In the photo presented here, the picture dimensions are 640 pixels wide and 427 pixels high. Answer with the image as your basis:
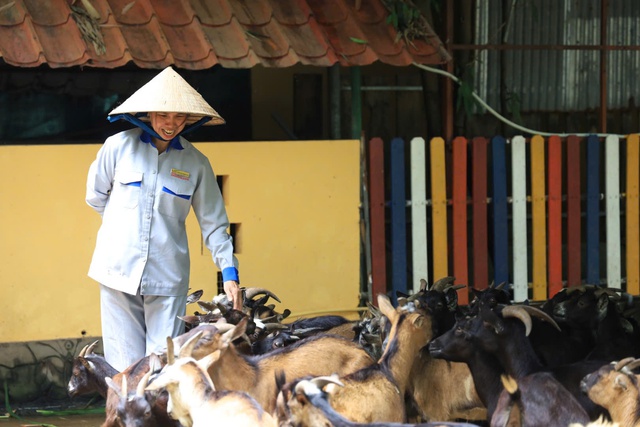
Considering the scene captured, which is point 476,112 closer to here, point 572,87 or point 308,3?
point 572,87

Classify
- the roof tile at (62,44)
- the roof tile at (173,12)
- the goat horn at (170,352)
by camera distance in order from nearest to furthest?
the goat horn at (170,352)
the roof tile at (62,44)
the roof tile at (173,12)

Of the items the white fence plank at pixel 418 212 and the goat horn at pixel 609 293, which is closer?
the goat horn at pixel 609 293

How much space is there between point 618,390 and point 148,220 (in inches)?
106

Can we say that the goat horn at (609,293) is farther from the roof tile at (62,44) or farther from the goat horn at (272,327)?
the roof tile at (62,44)

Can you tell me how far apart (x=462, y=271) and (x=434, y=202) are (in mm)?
620

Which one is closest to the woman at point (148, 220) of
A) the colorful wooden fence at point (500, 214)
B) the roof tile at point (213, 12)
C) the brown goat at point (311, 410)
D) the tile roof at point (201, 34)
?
the tile roof at point (201, 34)

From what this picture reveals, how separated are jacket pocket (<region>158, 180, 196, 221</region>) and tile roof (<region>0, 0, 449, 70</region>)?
1.69 meters

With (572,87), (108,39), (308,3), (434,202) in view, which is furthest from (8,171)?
(572,87)

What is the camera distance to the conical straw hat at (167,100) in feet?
19.7

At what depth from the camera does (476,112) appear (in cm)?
963

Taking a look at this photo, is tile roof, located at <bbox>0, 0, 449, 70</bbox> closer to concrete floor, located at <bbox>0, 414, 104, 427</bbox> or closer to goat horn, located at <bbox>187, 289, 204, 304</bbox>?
goat horn, located at <bbox>187, 289, 204, 304</bbox>

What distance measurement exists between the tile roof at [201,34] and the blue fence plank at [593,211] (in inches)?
66.3

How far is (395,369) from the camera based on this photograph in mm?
6305

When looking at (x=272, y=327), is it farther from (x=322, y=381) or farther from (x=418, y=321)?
(x=322, y=381)
